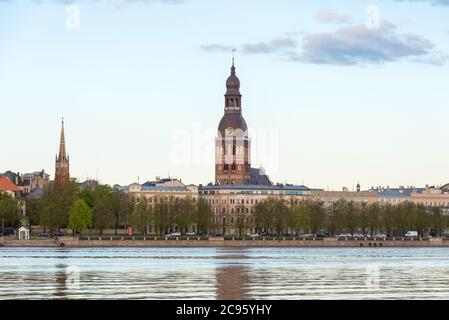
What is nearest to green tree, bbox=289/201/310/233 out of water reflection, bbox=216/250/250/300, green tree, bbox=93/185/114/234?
green tree, bbox=93/185/114/234

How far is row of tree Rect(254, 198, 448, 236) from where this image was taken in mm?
180125

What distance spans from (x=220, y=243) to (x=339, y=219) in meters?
33.3

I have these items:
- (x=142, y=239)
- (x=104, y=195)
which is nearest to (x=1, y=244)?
(x=142, y=239)

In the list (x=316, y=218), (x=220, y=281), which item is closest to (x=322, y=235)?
(x=316, y=218)

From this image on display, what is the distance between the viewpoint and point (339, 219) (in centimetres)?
18450

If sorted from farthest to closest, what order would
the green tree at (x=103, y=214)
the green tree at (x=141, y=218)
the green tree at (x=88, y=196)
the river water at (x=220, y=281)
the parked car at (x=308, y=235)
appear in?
the parked car at (x=308, y=235), the green tree at (x=88, y=196), the green tree at (x=141, y=218), the green tree at (x=103, y=214), the river water at (x=220, y=281)

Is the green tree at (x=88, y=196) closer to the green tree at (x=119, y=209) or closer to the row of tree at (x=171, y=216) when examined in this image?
the green tree at (x=119, y=209)

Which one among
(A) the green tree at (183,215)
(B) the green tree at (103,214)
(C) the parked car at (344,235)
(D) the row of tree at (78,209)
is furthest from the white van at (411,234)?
(B) the green tree at (103,214)

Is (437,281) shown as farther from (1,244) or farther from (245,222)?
(245,222)

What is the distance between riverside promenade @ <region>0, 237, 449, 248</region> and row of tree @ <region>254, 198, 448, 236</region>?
1244 cm

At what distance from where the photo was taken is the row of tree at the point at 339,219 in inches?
7092

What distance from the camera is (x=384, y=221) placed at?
611 ft

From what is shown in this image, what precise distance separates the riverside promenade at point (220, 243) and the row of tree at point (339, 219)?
12.4 meters
